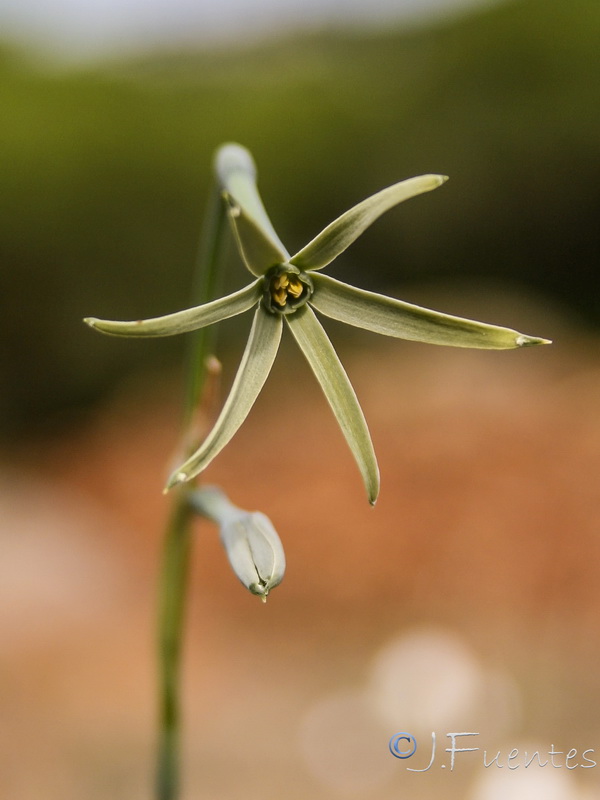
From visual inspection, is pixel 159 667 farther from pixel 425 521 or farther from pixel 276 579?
pixel 425 521

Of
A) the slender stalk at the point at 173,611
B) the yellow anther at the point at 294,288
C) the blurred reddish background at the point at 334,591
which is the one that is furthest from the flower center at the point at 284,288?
the blurred reddish background at the point at 334,591

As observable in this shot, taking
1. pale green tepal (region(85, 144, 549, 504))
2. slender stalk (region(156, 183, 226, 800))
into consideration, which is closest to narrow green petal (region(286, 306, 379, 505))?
pale green tepal (region(85, 144, 549, 504))

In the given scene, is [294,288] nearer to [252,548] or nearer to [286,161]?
[252,548]

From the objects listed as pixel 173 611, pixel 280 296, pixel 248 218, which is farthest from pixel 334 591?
pixel 248 218

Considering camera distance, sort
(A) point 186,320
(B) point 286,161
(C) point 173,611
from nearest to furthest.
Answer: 1. (A) point 186,320
2. (C) point 173,611
3. (B) point 286,161

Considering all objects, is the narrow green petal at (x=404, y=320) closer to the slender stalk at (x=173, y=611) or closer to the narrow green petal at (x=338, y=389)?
the narrow green petal at (x=338, y=389)

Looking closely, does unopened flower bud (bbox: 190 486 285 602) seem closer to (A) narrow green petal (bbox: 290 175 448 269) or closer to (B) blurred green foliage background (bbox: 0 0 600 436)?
(A) narrow green petal (bbox: 290 175 448 269)

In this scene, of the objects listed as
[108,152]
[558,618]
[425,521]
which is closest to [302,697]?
[558,618]
